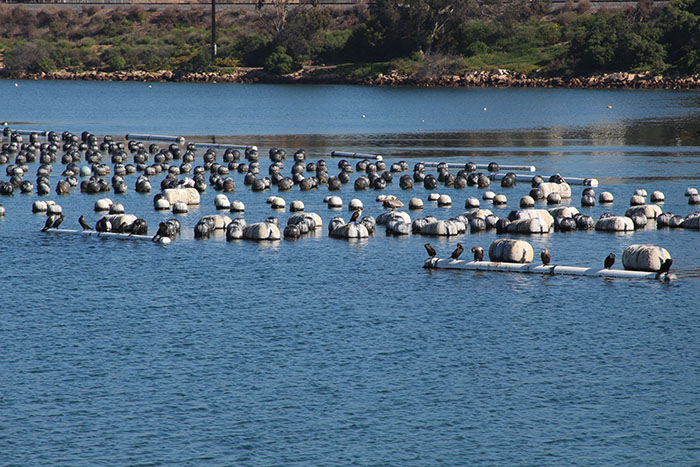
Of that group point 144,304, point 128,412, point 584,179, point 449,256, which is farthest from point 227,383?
point 584,179

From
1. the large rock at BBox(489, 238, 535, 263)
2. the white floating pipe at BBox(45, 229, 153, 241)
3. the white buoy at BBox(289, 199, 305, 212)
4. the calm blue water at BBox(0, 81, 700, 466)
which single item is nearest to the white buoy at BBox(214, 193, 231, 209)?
the white buoy at BBox(289, 199, 305, 212)

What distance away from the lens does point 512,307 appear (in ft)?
178

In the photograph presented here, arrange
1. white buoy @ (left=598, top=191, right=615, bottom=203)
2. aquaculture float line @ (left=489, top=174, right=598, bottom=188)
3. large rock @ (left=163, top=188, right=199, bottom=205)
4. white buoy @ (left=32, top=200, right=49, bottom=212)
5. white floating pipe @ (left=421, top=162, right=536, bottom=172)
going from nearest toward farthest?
white buoy @ (left=32, top=200, right=49, bottom=212) → large rock @ (left=163, top=188, right=199, bottom=205) → white buoy @ (left=598, top=191, right=615, bottom=203) → aquaculture float line @ (left=489, top=174, right=598, bottom=188) → white floating pipe @ (left=421, top=162, right=536, bottom=172)

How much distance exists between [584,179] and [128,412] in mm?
64859

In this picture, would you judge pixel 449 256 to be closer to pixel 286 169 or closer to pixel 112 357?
pixel 112 357

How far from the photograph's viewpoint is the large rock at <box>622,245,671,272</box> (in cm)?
6069

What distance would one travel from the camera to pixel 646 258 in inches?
2394

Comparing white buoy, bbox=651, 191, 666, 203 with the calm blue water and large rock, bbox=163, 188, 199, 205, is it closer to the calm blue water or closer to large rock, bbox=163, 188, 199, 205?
the calm blue water

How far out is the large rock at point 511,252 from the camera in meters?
62.8

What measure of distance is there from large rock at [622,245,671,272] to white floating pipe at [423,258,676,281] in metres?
0.91

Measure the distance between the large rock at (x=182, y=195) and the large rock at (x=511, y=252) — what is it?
1221 inches

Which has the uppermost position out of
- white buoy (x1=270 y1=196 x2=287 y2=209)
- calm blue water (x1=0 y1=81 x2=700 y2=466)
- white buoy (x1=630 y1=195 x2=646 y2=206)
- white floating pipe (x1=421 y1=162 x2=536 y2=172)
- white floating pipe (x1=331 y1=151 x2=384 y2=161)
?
white floating pipe (x1=331 y1=151 x2=384 y2=161)

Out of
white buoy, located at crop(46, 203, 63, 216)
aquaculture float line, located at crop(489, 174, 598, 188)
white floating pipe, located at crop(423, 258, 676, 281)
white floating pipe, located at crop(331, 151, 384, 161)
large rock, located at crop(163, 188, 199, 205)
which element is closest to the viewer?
white floating pipe, located at crop(423, 258, 676, 281)

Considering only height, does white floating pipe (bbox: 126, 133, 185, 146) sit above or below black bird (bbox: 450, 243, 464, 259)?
above
